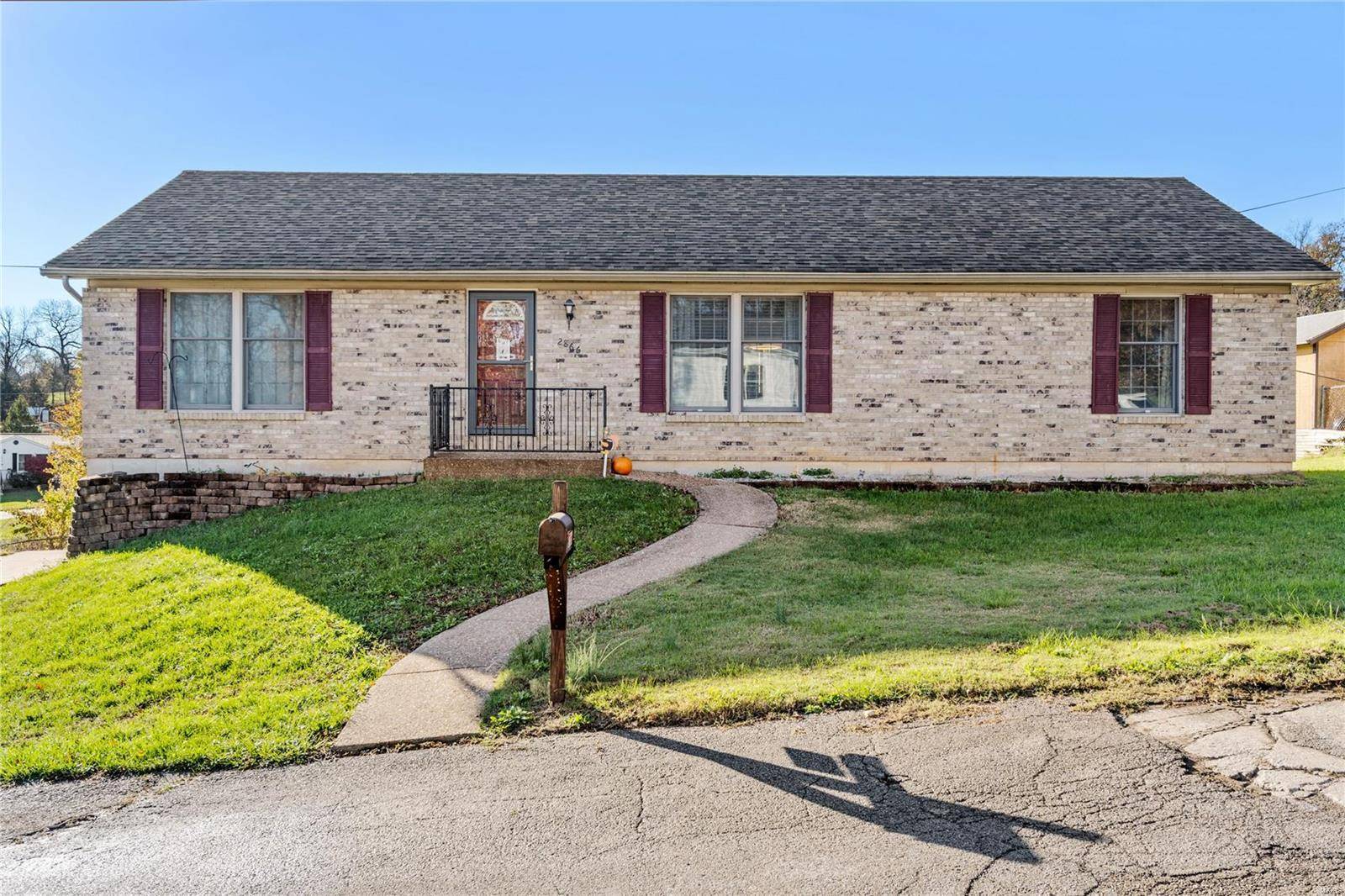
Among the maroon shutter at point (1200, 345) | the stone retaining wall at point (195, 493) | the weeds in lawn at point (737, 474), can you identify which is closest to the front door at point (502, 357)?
the stone retaining wall at point (195, 493)

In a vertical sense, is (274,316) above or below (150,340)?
above

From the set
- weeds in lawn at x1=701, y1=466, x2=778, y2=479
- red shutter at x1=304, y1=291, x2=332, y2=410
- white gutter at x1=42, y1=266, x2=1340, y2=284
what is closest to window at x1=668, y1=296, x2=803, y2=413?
white gutter at x1=42, y1=266, x2=1340, y2=284

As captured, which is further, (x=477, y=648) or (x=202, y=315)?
(x=202, y=315)

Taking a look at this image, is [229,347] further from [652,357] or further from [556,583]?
[556,583]

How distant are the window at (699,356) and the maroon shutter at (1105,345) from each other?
17.2ft

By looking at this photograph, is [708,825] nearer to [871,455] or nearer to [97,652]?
[97,652]

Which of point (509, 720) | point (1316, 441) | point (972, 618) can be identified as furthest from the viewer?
point (1316, 441)

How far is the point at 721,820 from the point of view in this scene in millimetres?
3447

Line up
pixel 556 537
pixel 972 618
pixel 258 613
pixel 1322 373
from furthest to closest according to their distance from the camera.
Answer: pixel 1322 373 < pixel 258 613 < pixel 972 618 < pixel 556 537

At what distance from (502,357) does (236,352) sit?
12.5ft

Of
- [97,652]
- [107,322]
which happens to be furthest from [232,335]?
[97,652]

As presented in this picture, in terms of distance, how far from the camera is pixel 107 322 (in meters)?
12.3

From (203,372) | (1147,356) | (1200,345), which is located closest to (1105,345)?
(1147,356)

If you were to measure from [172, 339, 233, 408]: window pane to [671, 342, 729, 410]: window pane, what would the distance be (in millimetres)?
6453
